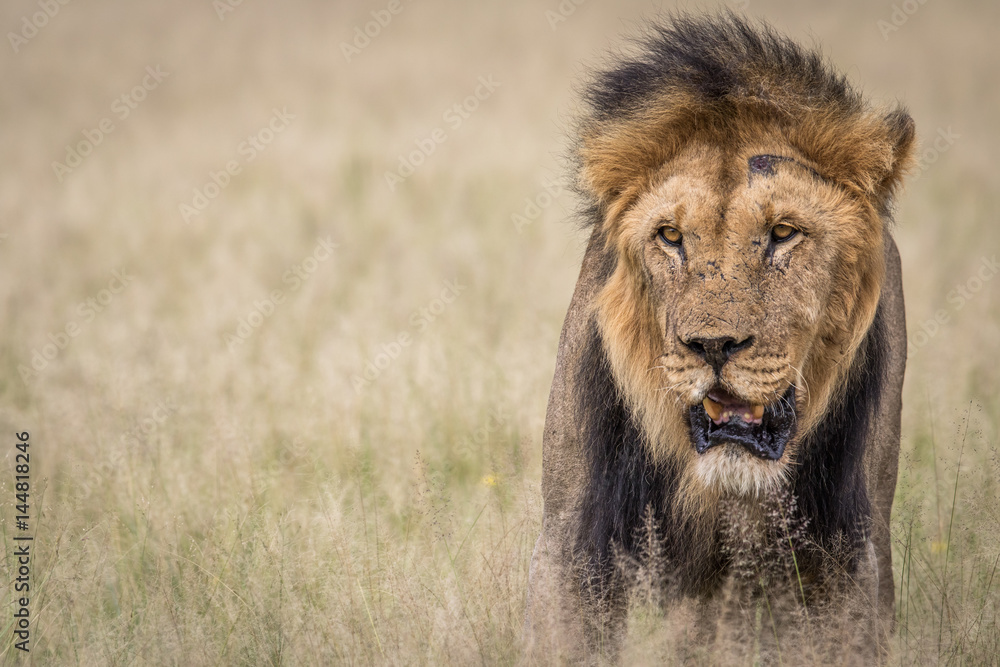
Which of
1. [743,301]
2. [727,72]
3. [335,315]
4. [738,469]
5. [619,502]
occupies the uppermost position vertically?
[727,72]

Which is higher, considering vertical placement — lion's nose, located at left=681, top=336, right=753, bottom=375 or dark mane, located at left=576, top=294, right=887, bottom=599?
lion's nose, located at left=681, top=336, right=753, bottom=375

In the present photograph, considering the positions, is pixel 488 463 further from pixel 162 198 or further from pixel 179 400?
pixel 162 198

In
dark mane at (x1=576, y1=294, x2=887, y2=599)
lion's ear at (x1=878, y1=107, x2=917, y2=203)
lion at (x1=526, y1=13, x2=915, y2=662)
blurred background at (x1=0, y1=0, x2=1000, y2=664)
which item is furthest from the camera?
blurred background at (x1=0, y1=0, x2=1000, y2=664)

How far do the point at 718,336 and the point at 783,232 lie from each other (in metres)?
0.43

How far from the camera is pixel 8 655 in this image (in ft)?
12.9

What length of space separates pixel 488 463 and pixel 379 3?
16.3m

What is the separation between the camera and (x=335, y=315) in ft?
30.0

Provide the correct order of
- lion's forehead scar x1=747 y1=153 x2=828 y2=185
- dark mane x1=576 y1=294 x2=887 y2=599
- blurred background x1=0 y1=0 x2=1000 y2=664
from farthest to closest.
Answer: blurred background x1=0 y1=0 x2=1000 y2=664 < dark mane x1=576 y1=294 x2=887 y2=599 < lion's forehead scar x1=747 y1=153 x2=828 y2=185

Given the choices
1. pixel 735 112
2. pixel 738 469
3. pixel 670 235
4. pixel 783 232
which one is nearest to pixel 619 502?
pixel 738 469

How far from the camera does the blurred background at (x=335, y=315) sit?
427 centimetres

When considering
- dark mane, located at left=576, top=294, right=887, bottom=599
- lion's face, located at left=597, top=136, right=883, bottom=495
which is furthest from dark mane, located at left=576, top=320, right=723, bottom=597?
lion's face, located at left=597, top=136, right=883, bottom=495

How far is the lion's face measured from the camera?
122 inches

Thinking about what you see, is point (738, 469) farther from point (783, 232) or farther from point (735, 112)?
point (735, 112)

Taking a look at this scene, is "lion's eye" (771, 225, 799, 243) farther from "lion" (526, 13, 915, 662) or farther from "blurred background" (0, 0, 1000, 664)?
"blurred background" (0, 0, 1000, 664)
